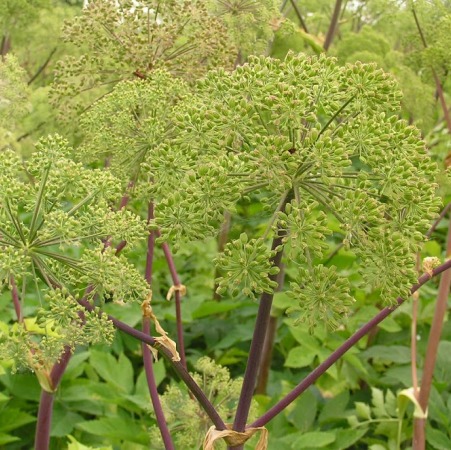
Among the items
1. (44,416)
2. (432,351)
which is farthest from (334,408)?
(44,416)

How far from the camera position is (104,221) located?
4.73ft

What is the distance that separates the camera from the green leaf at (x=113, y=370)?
3033mm

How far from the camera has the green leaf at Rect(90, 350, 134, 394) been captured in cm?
303

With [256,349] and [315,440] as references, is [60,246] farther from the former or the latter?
[315,440]

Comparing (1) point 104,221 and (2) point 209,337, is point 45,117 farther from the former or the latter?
(1) point 104,221

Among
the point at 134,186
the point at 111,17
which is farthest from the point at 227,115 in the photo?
the point at 111,17

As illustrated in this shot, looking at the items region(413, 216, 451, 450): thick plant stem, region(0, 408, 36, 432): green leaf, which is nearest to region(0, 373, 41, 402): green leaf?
region(0, 408, 36, 432): green leaf

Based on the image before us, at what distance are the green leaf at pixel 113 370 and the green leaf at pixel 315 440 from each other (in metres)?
0.74

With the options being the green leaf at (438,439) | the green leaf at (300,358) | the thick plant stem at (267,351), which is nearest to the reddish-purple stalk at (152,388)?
the green leaf at (300,358)

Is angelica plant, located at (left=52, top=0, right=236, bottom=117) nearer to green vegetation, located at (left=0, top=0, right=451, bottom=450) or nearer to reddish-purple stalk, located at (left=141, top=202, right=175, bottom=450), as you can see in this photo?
green vegetation, located at (left=0, top=0, right=451, bottom=450)

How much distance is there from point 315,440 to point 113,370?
876 mm

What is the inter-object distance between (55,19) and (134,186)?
2.21m

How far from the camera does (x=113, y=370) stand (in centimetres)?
309

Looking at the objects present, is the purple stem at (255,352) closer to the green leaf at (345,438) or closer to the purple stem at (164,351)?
the purple stem at (164,351)
